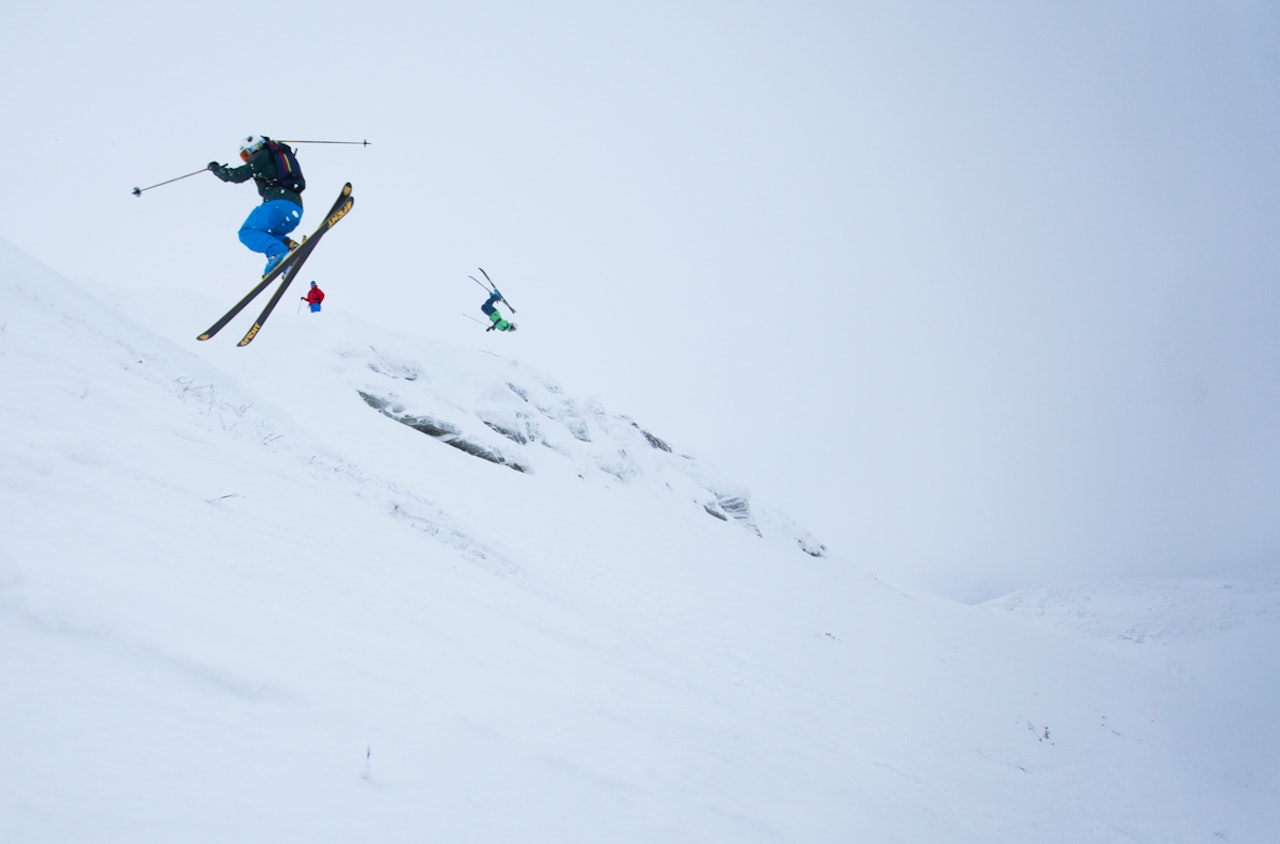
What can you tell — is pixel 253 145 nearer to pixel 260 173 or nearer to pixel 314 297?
pixel 260 173

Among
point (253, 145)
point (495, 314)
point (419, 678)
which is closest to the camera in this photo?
point (419, 678)

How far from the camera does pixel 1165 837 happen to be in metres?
10.8

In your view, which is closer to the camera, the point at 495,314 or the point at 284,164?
the point at 284,164

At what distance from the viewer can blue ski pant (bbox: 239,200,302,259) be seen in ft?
38.0

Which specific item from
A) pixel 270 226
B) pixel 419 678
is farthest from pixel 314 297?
pixel 419 678

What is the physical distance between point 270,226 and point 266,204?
0.43 metres

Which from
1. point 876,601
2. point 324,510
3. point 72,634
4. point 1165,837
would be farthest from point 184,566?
point 876,601

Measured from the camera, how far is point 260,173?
1118 cm

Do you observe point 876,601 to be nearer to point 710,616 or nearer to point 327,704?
point 710,616

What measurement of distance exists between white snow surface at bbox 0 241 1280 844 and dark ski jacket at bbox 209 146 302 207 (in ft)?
10.8

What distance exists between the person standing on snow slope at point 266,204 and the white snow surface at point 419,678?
2.76m

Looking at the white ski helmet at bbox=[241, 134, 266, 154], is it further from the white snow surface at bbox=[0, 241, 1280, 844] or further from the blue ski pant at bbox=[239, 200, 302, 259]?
the white snow surface at bbox=[0, 241, 1280, 844]

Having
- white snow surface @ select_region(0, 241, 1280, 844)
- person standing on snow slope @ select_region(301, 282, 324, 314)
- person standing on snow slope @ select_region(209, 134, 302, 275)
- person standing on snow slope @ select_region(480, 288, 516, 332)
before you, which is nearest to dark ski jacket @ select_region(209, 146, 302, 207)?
person standing on snow slope @ select_region(209, 134, 302, 275)

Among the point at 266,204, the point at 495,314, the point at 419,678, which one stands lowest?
the point at 419,678
